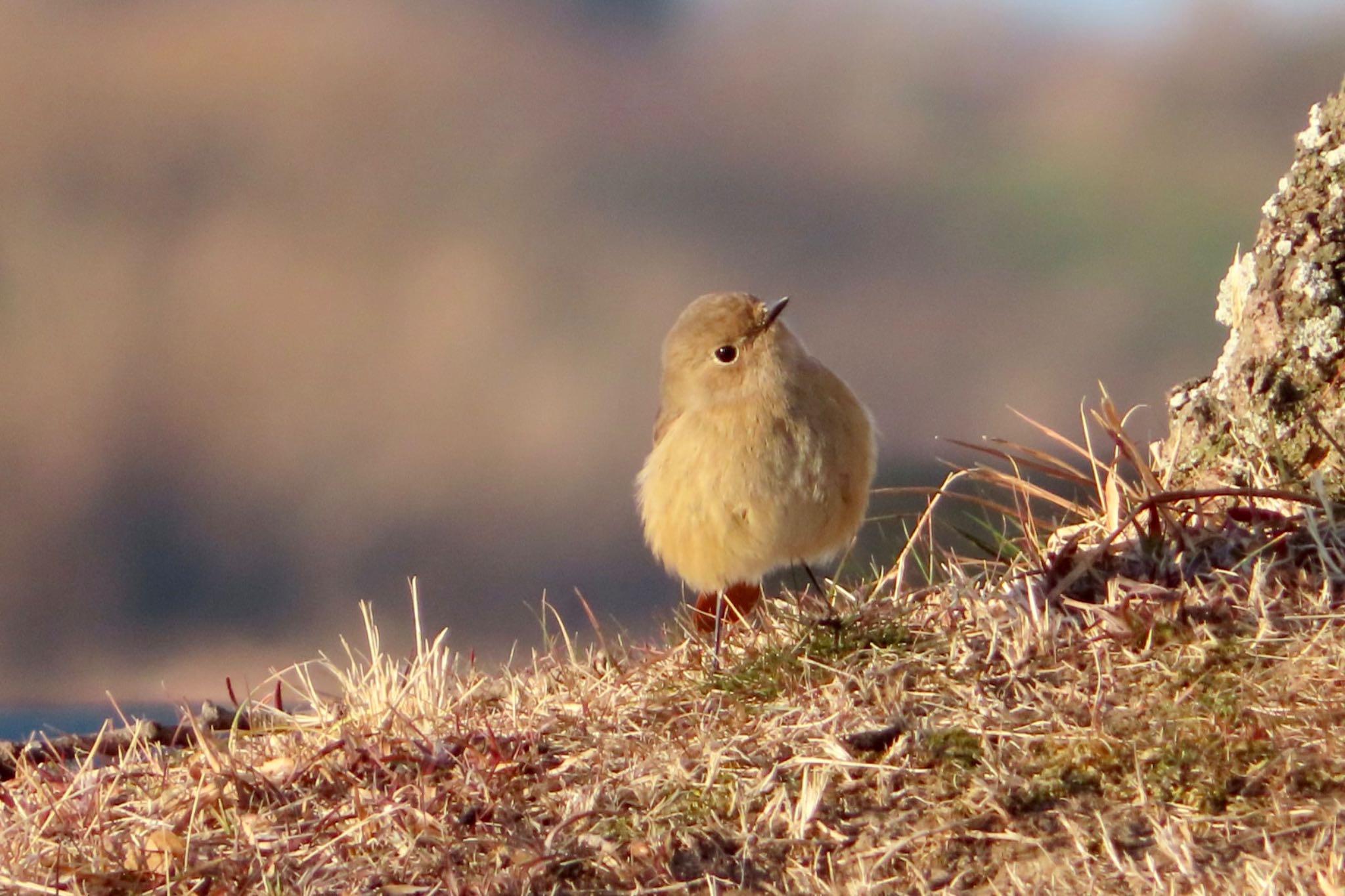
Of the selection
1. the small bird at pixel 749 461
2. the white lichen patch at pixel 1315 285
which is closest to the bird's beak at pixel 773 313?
the small bird at pixel 749 461

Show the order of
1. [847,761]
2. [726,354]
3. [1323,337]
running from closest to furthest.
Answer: [847,761] → [1323,337] → [726,354]

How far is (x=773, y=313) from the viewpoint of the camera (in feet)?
16.1

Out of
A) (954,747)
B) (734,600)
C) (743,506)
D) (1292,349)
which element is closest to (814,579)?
(743,506)

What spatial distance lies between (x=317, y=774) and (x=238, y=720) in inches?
33.9

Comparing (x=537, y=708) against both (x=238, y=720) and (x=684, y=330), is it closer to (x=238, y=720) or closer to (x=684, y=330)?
(x=238, y=720)

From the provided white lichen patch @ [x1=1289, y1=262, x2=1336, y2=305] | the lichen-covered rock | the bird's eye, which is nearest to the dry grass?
the lichen-covered rock

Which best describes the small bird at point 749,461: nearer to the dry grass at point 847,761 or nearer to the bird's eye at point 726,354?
the bird's eye at point 726,354

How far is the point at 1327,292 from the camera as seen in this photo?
4320 mm

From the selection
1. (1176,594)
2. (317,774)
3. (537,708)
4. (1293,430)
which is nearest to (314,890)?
(317,774)

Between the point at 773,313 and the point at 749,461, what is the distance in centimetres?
66

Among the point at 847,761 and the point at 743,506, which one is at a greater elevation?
the point at 743,506

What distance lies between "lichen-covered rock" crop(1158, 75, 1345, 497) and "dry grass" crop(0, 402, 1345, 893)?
313 mm

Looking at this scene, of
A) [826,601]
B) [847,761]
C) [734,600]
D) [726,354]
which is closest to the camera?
[847,761]

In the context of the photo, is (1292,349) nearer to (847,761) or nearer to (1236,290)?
(1236,290)
